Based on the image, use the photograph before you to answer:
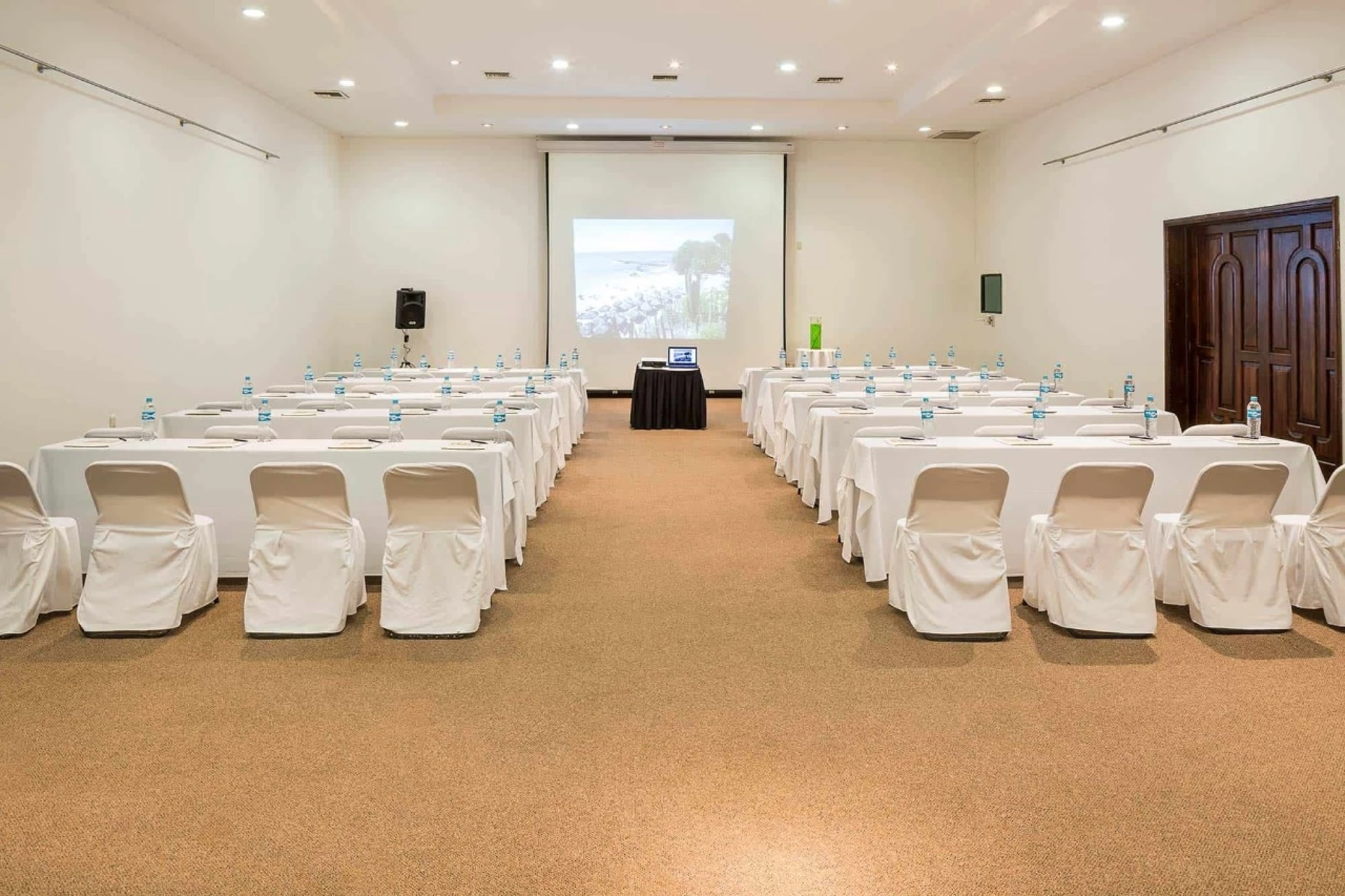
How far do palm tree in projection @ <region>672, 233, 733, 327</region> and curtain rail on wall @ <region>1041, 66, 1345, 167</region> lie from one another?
4.88 metres

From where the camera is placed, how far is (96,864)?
9.47 feet

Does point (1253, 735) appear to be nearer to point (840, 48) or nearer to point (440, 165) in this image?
point (840, 48)

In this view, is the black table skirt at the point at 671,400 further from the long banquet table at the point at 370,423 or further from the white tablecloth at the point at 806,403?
the long banquet table at the point at 370,423

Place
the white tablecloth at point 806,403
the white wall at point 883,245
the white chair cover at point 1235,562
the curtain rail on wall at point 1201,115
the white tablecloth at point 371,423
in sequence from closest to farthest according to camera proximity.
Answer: the white chair cover at point 1235,562 → the white tablecloth at point 371,423 → the curtain rail on wall at point 1201,115 → the white tablecloth at point 806,403 → the white wall at point 883,245

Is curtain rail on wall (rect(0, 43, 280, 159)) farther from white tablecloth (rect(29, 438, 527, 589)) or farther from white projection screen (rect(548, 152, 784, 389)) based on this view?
white projection screen (rect(548, 152, 784, 389))

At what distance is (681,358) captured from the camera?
13195 millimetres

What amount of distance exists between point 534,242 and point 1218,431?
11970 mm

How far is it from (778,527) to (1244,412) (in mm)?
5553

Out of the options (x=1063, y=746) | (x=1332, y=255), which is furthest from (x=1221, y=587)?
(x=1332, y=255)

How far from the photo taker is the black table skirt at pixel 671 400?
12.9 metres

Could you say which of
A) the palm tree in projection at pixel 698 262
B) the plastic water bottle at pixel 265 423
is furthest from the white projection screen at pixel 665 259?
the plastic water bottle at pixel 265 423

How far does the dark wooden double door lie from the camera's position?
8.75 m

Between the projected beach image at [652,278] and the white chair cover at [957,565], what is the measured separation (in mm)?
12319

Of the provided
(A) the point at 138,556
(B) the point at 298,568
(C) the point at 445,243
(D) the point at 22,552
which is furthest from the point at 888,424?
(C) the point at 445,243
